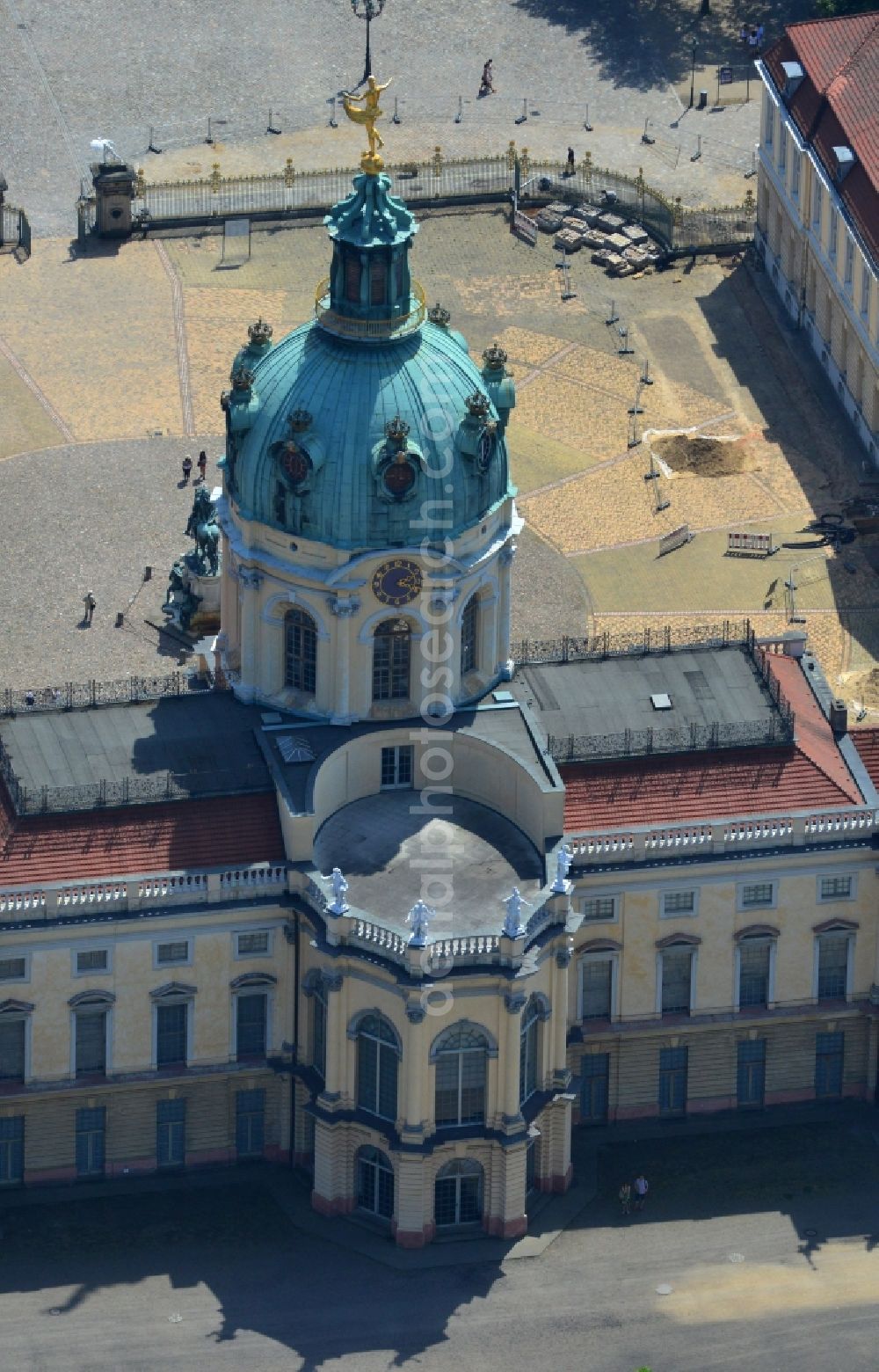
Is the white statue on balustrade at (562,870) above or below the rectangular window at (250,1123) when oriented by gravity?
above

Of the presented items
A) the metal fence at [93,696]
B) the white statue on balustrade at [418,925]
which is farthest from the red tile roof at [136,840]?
the white statue on balustrade at [418,925]

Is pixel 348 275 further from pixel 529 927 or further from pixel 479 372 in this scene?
pixel 529 927

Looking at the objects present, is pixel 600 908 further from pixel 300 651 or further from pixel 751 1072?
pixel 300 651

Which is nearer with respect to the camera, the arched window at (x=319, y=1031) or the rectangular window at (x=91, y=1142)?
the arched window at (x=319, y=1031)

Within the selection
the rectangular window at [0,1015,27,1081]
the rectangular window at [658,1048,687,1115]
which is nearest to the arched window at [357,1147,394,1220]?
the rectangular window at [658,1048,687,1115]

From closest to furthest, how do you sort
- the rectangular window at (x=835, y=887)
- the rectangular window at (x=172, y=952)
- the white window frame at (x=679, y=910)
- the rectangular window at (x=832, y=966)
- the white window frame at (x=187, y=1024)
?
the rectangular window at (x=172, y=952) < the white window frame at (x=187, y=1024) < the white window frame at (x=679, y=910) < the rectangular window at (x=835, y=887) < the rectangular window at (x=832, y=966)

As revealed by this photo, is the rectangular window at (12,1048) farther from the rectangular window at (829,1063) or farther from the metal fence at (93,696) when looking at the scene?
the rectangular window at (829,1063)
